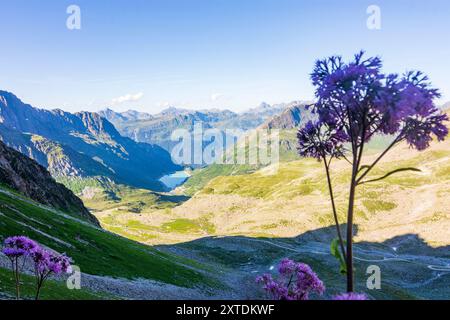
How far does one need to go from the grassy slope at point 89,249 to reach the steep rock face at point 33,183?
3324 cm

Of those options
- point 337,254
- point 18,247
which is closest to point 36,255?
point 18,247

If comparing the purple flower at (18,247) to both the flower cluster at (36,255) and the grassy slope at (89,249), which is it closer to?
the flower cluster at (36,255)

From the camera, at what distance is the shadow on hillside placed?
3777 inches

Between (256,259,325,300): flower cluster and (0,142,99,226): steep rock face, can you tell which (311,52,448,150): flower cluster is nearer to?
(256,259,325,300): flower cluster

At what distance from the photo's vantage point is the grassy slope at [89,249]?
57.8 metres

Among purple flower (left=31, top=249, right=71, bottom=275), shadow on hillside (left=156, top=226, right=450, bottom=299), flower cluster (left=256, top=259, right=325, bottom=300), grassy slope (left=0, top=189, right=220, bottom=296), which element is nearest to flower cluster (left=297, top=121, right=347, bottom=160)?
flower cluster (left=256, top=259, right=325, bottom=300)

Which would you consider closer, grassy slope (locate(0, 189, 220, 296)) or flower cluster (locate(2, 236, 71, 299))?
flower cluster (locate(2, 236, 71, 299))

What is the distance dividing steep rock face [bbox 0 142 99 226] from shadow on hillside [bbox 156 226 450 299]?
3681 cm

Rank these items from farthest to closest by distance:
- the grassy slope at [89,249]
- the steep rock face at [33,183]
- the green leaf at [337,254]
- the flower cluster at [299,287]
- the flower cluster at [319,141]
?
1. the steep rock face at [33,183]
2. the grassy slope at [89,249]
3. the flower cluster at [319,141]
4. the flower cluster at [299,287]
5. the green leaf at [337,254]

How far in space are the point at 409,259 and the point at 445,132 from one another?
130 m

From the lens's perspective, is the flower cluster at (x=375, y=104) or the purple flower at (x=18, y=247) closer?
the flower cluster at (x=375, y=104)

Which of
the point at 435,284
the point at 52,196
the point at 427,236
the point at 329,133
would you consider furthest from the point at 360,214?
the point at 329,133

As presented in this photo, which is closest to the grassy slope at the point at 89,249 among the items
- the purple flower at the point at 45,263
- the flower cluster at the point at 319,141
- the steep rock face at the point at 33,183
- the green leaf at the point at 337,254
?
the steep rock face at the point at 33,183

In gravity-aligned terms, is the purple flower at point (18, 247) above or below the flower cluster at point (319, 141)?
below
